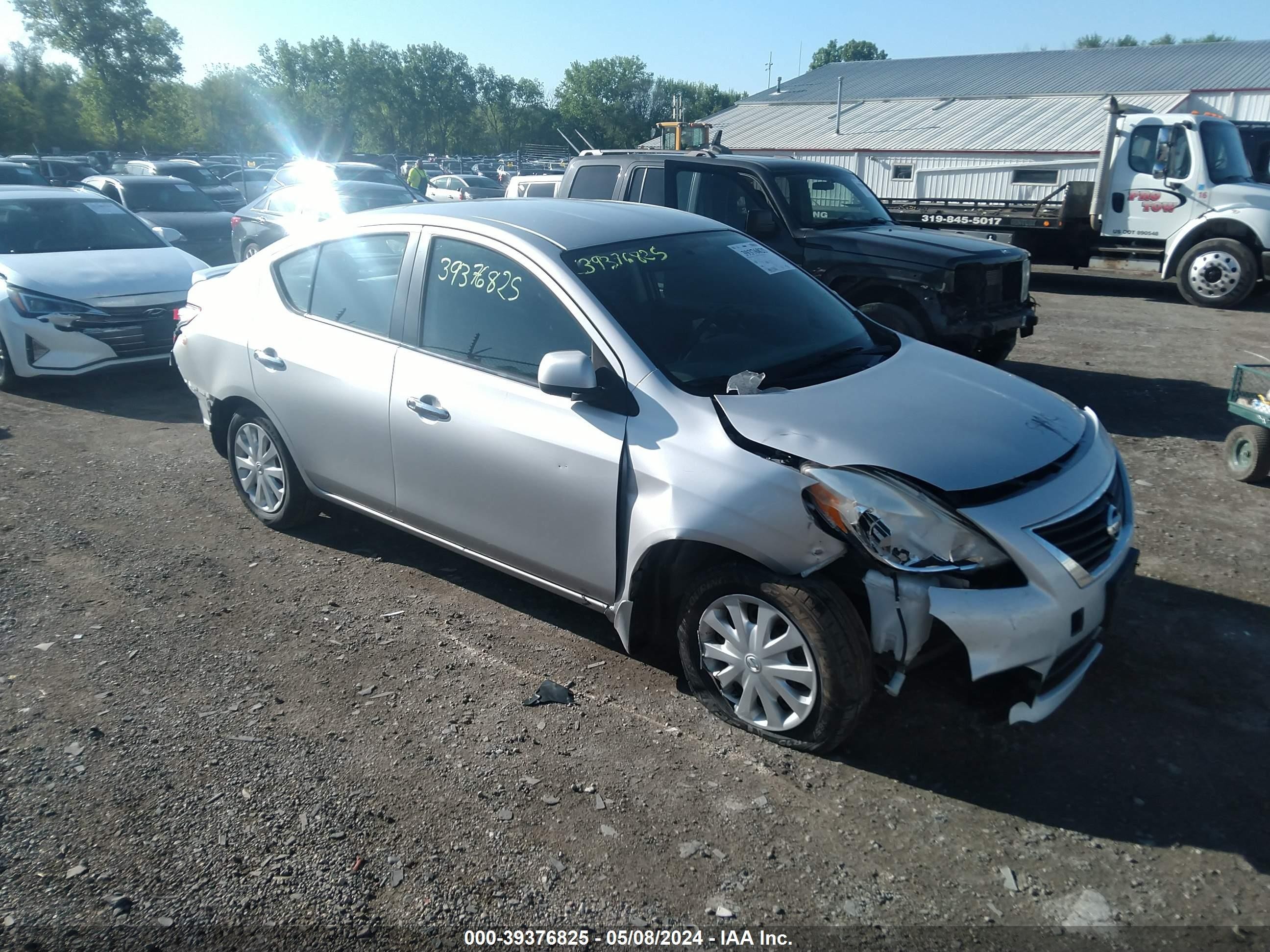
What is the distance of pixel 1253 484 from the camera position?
19.5ft

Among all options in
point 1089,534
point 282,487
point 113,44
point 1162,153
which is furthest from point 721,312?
point 113,44

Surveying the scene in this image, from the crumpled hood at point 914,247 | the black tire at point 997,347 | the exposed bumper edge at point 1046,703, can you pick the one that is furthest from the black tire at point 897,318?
the exposed bumper edge at point 1046,703

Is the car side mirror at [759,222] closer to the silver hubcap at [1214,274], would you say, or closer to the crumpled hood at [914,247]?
the crumpled hood at [914,247]

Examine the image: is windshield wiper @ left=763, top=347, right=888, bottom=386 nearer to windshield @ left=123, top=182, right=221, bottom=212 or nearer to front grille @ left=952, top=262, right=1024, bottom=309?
front grille @ left=952, top=262, right=1024, bottom=309

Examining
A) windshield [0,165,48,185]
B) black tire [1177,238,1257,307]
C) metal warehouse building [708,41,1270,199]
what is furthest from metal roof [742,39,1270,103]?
windshield [0,165,48,185]

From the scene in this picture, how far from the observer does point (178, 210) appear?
53.0 ft

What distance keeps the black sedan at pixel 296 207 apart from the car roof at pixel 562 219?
9342 millimetres

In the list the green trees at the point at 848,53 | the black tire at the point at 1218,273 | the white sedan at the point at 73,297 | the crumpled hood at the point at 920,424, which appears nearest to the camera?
the crumpled hood at the point at 920,424

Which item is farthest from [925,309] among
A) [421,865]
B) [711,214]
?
[421,865]

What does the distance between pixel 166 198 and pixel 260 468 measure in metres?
13.4

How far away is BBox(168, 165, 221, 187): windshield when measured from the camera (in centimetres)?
2383

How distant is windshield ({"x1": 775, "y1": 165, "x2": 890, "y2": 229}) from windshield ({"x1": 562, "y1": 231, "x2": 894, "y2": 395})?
3665 millimetres

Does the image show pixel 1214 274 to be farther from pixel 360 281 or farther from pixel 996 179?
pixel 360 281

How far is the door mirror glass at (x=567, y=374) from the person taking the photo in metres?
3.43
